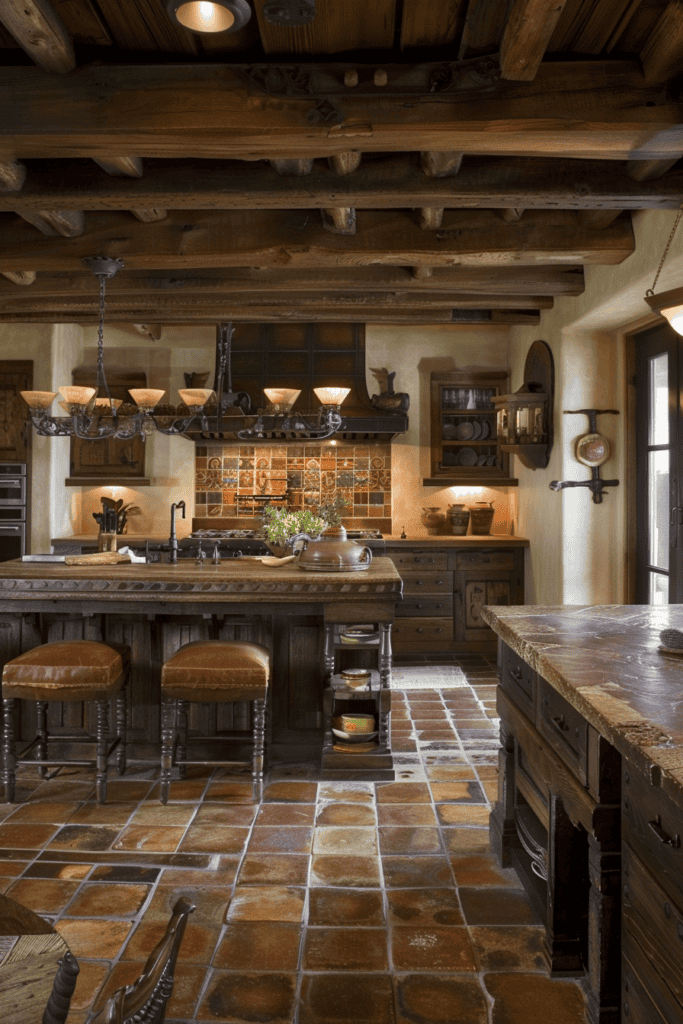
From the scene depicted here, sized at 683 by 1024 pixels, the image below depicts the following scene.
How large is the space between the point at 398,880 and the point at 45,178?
3370 millimetres

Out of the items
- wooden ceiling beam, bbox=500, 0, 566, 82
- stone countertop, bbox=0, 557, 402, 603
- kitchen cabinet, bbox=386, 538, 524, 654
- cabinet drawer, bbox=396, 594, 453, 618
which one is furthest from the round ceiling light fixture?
cabinet drawer, bbox=396, 594, 453, 618

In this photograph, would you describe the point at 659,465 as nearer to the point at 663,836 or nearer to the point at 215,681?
the point at 215,681

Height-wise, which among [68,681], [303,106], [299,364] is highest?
[299,364]

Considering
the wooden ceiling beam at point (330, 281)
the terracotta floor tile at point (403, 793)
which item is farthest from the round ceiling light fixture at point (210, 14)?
the terracotta floor tile at point (403, 793)

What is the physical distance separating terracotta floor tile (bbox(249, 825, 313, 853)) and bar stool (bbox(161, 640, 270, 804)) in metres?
0.34

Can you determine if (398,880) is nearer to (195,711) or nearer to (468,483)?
(195,711)

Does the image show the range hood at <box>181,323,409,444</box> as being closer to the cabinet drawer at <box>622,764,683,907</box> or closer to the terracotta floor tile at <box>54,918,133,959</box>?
the terracotta floor tile at <box>54,918,133,959</box>

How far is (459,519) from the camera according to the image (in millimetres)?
7504

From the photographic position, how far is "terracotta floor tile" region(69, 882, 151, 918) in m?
2.67

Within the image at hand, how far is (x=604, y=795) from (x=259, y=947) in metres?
Answer: 1.26

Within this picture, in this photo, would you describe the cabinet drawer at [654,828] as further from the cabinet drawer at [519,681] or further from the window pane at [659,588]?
the window pane at [659,588]

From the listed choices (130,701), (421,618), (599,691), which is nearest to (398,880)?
(599,691)

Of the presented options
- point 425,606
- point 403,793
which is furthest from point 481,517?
point 403,793

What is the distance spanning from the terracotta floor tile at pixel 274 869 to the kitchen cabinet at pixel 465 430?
4.93 m
